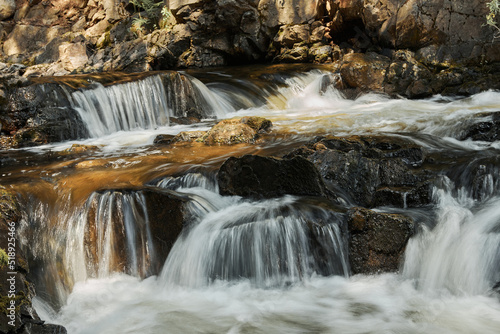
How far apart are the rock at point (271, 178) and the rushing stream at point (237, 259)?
0.53 feet

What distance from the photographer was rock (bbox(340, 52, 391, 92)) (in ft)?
37.0

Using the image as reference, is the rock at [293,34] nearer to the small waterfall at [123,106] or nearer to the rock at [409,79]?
the rock at [409,79]

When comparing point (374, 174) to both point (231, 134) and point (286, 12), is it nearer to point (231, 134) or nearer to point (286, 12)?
point (231, 134)

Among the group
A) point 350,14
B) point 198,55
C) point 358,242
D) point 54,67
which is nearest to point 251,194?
point 358,242

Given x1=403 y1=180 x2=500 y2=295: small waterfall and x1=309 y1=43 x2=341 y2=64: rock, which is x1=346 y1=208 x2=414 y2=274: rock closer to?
x1=403 y1=180 x2=500 y2=295: small waterfall

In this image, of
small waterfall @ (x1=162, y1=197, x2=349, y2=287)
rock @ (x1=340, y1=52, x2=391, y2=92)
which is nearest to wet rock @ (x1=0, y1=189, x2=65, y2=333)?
small waterfall @ (x1=162, y1=197, x2=349, y2=287)

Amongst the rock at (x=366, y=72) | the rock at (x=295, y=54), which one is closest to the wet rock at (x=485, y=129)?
the rock at (x=366, y=72)

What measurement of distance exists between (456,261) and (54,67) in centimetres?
1824

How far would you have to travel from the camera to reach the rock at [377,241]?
4371 millimetres

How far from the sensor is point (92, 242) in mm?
4844

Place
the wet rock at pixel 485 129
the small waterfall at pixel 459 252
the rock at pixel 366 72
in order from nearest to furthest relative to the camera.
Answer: the small waterfall at pixel 459 252
the wet rock at pixel 485 129
the rock at pixel 366 72

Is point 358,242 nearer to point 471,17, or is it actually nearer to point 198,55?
point 471,17

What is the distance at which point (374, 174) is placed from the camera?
5406 millimetres

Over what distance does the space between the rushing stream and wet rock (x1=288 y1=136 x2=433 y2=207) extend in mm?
253
